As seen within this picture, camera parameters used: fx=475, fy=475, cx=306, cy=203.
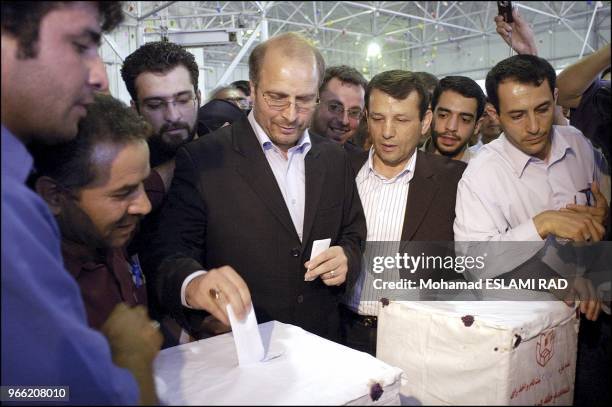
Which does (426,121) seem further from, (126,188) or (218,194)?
(126,188)

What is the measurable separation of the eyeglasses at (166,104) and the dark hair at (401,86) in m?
0.84

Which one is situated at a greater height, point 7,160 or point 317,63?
point 317,63

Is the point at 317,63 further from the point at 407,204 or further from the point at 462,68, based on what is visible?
the point at 462,68

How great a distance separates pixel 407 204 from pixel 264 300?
2.33 feet

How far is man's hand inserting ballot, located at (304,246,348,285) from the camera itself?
4.95 ft

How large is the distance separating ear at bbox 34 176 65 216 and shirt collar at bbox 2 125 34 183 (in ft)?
1.07

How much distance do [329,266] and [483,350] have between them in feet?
1.89

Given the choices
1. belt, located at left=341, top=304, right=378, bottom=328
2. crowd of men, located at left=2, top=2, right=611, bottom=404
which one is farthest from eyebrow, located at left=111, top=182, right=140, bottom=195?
belt, located at left=341, top=304, right=378, bottom=328

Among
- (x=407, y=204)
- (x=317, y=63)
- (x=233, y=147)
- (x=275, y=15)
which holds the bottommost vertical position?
(x=407, y=204)

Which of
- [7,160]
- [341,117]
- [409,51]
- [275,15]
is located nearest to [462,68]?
[409,51]

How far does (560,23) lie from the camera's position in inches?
529

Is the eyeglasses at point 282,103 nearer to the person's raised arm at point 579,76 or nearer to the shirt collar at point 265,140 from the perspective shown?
the shirt collar at point 265,140

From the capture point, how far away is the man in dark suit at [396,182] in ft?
6.20

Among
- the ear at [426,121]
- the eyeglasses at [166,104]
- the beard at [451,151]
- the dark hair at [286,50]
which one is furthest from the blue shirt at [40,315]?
the beard at [451,151]
